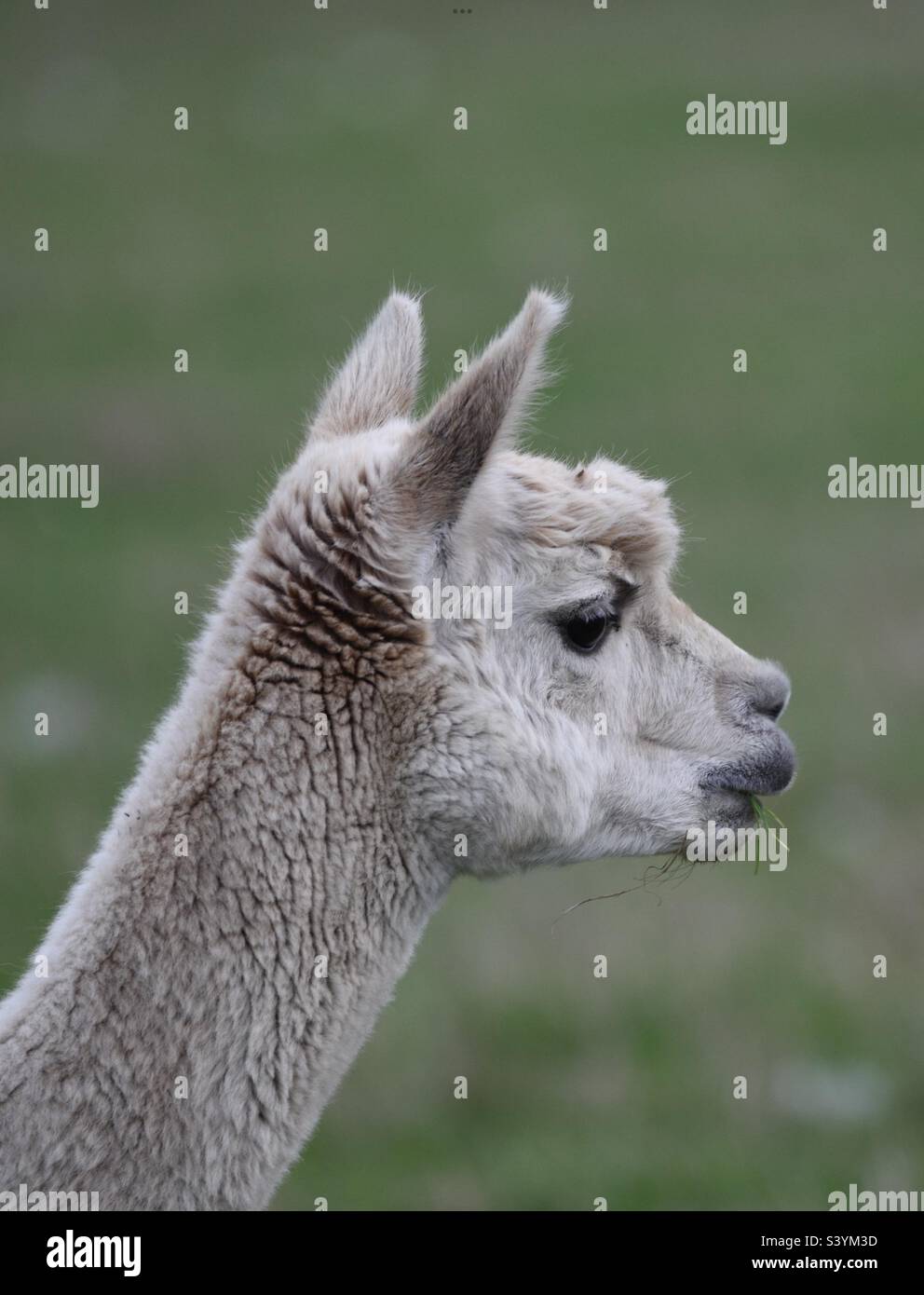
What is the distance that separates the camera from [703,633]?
4.54m

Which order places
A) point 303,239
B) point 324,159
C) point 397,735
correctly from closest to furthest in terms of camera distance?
point 397,735 → point 303,239 → point 324,159

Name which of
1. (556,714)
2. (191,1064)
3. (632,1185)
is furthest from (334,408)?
(632,1185)

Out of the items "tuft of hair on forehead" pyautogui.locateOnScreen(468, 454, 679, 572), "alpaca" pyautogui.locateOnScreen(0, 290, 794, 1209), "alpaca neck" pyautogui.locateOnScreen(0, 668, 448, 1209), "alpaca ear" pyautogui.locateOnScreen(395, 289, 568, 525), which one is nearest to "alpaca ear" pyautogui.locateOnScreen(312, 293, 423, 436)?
→ "alpaca" pyautogui.locateOnScreen(0, 290, 794, 1209)

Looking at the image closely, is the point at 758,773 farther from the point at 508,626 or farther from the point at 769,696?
the point at 508,626

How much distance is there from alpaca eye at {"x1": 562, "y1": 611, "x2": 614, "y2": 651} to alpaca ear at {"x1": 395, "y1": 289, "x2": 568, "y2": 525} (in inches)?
16.0

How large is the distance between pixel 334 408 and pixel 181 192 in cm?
2678

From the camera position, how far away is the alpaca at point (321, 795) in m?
3.64

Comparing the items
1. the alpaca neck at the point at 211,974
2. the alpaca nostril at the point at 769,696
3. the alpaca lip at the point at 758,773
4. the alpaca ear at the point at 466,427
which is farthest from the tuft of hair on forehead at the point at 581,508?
the alpaca neck at the point at 211,974

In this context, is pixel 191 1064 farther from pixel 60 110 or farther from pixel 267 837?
pixel 60 110

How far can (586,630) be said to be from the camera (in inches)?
166

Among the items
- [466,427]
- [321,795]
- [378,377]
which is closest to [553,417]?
[378,377]

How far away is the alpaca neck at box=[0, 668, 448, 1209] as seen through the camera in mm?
3602

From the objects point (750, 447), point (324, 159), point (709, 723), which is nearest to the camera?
point (709, 723)

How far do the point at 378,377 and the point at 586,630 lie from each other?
2.88 ft
